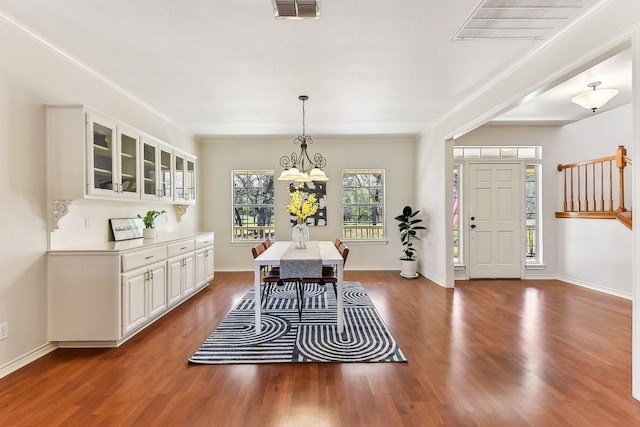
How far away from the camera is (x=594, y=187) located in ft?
16.5

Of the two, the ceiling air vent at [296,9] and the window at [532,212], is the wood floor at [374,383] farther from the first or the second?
the ceiling air vent at [296,9]

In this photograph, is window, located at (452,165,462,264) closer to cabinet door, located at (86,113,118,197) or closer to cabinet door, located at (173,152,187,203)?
cabinet door, located at (173,152,187,203)

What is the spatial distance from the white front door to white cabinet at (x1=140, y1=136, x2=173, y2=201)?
482cm

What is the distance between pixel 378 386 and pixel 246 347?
124cm

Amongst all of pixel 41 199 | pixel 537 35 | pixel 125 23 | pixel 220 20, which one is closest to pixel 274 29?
pixel 220 20

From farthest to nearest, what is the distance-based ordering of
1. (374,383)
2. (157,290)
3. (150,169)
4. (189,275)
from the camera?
(189,275) → (150,169) → (157,290) → (374,383)

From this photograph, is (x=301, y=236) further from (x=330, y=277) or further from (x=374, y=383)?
(x=374, y=383)

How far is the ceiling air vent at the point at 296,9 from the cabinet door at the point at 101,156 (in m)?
1.96

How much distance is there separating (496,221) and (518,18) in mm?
3948

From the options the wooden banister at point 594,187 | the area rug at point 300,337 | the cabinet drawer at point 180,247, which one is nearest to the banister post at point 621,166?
the wooden banister at point 594,187

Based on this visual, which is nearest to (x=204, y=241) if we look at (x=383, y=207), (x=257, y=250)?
(x=257, y=250)

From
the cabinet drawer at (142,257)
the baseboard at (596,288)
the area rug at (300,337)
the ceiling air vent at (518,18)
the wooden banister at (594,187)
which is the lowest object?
the area rug at (300,337)

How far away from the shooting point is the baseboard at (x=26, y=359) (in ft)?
7.97

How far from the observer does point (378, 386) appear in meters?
2.28
